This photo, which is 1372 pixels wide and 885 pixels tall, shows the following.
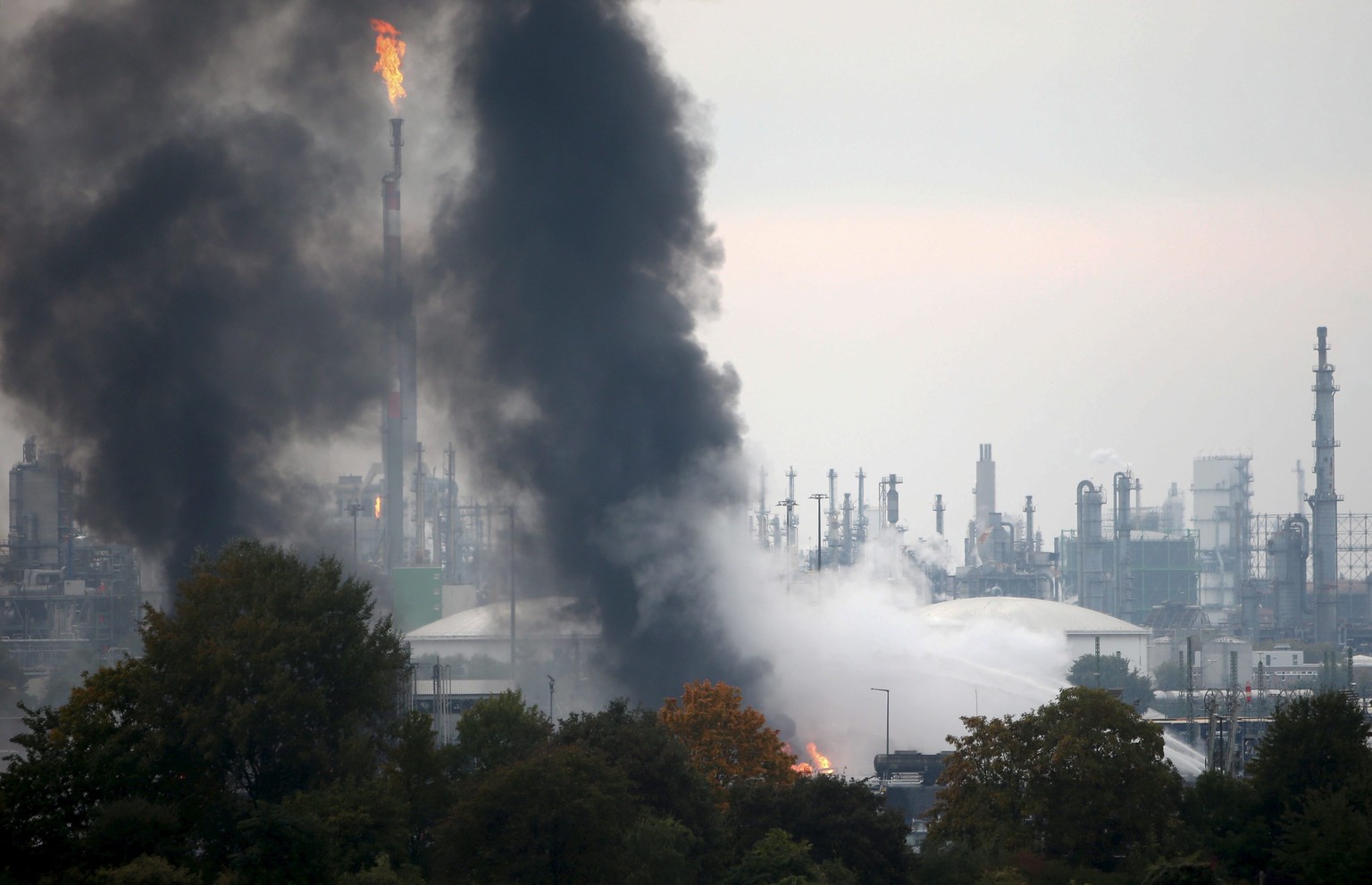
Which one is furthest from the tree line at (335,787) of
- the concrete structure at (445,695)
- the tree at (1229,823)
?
the concrete structure at (445,695)

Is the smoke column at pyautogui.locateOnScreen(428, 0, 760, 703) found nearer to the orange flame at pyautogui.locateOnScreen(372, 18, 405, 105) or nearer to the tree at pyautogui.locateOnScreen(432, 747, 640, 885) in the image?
the orange flame at pyautogui.locateOnScreen(372, 18, 405, 105)

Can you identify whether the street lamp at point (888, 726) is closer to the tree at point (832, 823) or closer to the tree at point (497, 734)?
the tree at point (832, 823)

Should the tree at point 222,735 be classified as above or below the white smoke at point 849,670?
above

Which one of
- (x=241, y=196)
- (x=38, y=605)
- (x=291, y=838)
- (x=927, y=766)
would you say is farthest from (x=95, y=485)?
(x=38, y=605)

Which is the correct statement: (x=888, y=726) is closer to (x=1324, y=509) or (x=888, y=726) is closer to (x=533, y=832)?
(x=533, y=832)

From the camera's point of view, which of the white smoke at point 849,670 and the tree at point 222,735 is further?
the white smoke at point 849,670

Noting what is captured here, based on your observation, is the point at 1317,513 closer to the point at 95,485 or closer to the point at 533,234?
the point at 533,234
